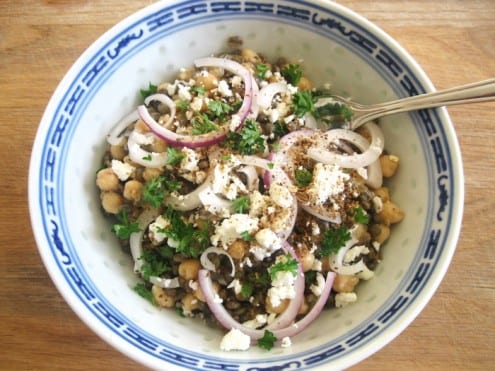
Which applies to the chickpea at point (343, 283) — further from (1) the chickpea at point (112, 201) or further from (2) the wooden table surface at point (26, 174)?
(1) the chickpea at point (112, 201)

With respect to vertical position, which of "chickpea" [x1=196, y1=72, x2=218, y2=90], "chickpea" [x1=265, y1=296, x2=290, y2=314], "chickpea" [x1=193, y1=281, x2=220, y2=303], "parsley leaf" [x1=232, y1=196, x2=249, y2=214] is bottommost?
"chickpea" [x1=193, y1=281, x2=220, y2=303]

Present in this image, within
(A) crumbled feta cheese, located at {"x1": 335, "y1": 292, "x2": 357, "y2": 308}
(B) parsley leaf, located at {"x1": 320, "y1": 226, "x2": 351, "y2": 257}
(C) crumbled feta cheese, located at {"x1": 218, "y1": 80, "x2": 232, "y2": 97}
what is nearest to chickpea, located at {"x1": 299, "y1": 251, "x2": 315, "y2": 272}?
(B) parsley leaf, located at {"x1": 320, "y1": 226, "x2": 351, "y2": 257}

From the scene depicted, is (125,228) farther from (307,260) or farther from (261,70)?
(261,70)

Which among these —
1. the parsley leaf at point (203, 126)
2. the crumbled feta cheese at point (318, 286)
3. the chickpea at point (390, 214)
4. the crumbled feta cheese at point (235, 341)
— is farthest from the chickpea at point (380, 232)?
the parsley leaf at point (203, 126)

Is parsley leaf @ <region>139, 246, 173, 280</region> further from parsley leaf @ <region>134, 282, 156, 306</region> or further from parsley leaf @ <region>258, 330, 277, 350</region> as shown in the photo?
parsley leaf @ <region>258, 330, 277, 350</region>

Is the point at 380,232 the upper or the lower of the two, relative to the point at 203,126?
upper

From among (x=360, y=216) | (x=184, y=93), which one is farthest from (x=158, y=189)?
(x=360, y=216)
